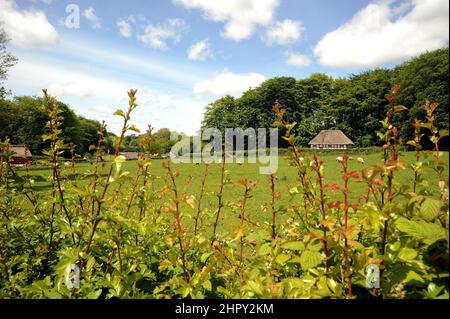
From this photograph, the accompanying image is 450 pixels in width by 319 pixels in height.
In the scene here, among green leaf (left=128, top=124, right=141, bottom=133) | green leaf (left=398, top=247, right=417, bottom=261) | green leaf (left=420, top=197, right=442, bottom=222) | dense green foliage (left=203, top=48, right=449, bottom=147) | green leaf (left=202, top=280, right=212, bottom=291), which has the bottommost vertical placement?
green leaf (left=202, top=280, right=212, bottom=291)

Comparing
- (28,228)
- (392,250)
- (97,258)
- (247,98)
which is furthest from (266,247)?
(247,98)

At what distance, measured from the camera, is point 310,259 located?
5.55 feet

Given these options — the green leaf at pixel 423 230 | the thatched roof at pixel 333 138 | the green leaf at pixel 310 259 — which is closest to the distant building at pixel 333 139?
the thatched roof at pixel 333 138

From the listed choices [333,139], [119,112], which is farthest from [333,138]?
[119,112]

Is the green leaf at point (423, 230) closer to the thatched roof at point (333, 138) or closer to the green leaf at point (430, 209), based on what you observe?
the green leaf at point (430, 209)

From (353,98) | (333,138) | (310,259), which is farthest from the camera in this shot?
(333,138)

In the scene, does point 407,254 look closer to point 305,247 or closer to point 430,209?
point 430,209

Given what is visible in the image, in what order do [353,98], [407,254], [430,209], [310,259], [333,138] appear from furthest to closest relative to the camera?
[333,138]
[353,98]
[310,259]
[407,254]
[430,209]

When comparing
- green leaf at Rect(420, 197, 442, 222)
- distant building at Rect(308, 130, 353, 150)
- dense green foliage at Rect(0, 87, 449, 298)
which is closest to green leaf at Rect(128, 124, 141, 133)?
dense green foliage at Rect(0, 87, 449, 298)

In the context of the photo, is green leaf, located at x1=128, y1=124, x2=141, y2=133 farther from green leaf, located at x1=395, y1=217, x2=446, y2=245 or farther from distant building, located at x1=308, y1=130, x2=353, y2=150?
distant building, located at x1=308, y1=130, x2=353, y2=150

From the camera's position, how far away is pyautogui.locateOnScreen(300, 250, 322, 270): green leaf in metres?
1.64
